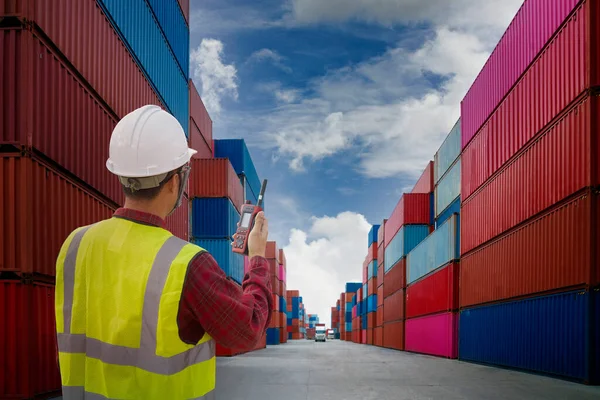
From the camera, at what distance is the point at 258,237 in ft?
7.87

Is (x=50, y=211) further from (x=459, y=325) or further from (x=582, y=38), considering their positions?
(x=459, y=325)

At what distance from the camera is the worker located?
74.1 inches

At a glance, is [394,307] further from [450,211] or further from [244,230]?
[244,230]

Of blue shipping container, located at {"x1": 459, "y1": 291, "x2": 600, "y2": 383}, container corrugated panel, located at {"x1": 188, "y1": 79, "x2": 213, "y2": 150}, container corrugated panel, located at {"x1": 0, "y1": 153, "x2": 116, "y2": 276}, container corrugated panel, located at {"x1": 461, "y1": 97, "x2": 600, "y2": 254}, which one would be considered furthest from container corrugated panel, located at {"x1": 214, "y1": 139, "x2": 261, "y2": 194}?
container corrugated panel, located at {"x1": 0, "y1": 153, "x2": 116, "y2": 276}

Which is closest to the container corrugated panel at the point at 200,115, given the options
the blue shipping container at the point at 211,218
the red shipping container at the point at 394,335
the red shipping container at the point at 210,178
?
the red shipping container at the point at 210,178

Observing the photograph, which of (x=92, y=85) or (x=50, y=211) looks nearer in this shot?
(x=50, y=211)

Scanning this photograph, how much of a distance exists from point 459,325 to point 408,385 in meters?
12.6

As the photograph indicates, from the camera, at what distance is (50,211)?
9.53 metres

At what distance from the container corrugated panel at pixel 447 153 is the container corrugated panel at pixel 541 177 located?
17.6 feet

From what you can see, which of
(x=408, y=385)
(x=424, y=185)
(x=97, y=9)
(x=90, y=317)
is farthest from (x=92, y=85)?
(x=424, y=185)

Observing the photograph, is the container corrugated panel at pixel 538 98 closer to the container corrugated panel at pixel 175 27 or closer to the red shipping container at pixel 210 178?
the red shipping container at pixel 210 178

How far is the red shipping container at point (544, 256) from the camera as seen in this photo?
508 inches

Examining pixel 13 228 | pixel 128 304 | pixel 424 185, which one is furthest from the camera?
pixel 424 185

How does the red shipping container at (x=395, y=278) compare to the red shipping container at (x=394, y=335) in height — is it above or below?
above
